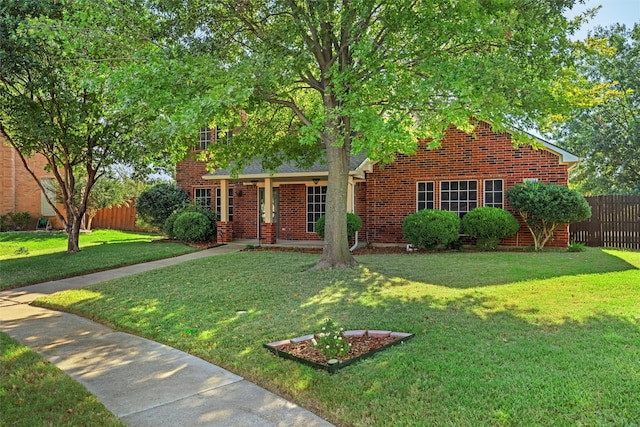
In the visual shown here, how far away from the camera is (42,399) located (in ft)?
12.4

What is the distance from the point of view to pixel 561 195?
1307cm

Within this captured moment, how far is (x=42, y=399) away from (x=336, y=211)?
7.33 meters

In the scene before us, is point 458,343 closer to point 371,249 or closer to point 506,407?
point 506,407

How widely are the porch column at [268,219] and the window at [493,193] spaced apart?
24.3 feet

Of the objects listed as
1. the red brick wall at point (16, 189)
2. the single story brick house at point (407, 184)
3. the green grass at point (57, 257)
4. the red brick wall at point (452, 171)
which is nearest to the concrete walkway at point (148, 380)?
the green grass at point (57, 257)

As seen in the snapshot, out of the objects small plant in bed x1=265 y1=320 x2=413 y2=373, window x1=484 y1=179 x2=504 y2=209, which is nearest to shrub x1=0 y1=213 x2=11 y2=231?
window x1=484 y1=179 x2=504 y2=209

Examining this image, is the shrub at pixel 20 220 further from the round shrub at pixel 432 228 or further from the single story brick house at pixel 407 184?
the round shrub at pixel 432 228

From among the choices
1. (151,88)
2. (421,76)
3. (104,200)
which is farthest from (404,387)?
(104,200)

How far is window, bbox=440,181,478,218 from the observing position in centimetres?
1491

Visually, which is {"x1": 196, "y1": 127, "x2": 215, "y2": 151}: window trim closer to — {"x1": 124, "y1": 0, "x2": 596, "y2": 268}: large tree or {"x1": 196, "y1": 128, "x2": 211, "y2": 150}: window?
{"x1": 196, "y1": 128, "x2": 211, "y2": 150}: window

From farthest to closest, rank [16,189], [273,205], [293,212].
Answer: [16,189] < [273,205] < [293,212]

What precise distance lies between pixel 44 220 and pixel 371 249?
2000 centimetres

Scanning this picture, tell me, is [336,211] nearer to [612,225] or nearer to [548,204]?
[548,204]

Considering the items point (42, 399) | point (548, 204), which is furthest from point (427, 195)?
point (42, 399)
